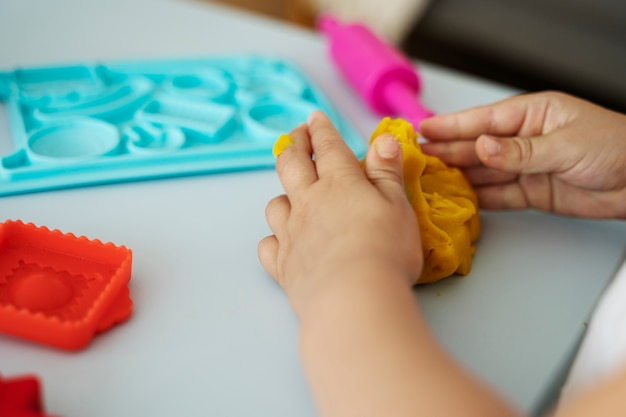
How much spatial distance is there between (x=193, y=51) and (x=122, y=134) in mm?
251

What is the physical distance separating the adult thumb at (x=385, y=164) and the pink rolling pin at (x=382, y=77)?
22 cm

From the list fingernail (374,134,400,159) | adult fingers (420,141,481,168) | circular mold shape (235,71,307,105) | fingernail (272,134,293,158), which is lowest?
fingernail (374,134,400,159)

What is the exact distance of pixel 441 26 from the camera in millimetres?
1372

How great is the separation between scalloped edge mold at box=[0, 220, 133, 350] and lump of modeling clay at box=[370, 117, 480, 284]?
21 cm

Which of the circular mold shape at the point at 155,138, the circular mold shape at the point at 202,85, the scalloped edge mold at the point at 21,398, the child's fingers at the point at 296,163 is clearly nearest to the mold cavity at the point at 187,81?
the circular mold shape at the point at 202,85

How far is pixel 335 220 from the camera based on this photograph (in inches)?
15.9

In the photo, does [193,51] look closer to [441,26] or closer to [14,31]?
[14,31]

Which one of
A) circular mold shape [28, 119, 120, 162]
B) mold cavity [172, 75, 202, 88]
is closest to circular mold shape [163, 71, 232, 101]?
mold cavity [172, 75, 202, 88]

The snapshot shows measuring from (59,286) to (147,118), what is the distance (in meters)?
0.25

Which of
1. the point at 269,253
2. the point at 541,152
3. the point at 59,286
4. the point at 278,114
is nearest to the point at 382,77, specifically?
the point at 278,114

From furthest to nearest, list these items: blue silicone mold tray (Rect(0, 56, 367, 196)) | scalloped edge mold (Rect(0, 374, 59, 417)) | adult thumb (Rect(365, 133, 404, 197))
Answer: blue silicone mold tray (Rect(0, 56, 367, 196)) < adult thumb (Rect(365, 133, 404, 197)) < scalloped edge mold (Rect(0, 374, 59, 417))

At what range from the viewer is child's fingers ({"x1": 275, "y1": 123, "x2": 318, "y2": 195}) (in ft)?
1.51

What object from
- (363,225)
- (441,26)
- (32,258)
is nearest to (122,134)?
(32,258)

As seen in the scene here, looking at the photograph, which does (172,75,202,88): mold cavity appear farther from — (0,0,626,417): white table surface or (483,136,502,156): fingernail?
(483,136,502,156): fingernail
